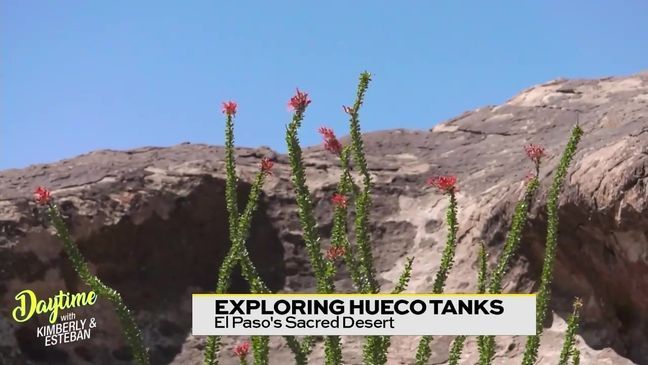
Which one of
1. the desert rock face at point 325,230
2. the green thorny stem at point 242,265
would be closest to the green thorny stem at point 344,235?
the green thorny stem at point 242,265

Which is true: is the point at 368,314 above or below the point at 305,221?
below

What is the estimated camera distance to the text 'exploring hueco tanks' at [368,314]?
523 centimetres

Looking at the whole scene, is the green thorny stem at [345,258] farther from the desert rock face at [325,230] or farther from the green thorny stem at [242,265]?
the desert rock face at [325,230]

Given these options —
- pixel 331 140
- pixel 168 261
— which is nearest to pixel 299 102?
pixel 331 140

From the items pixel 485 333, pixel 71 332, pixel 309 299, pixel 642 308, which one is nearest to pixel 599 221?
pixel 642 308

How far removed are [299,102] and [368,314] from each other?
3.95 ft

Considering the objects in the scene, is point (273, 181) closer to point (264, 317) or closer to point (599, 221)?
point (599, 221)

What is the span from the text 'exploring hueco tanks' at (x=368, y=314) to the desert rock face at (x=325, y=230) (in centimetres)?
160

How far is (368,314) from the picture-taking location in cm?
522

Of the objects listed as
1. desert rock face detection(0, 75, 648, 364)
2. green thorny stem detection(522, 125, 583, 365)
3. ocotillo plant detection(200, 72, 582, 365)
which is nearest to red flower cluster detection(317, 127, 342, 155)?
ocotillo plant detection(200, 72, 582, 365)

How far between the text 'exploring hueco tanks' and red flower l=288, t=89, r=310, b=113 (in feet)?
3.37

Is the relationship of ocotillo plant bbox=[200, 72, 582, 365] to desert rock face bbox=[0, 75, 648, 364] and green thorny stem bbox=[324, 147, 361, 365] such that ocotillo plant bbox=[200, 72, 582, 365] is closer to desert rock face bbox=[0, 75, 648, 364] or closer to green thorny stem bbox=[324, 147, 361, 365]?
green thorny stem bbox=[324, 147, 361, 365]

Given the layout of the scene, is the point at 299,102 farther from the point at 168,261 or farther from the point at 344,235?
the point at 168,261

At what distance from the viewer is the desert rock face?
7082mm
